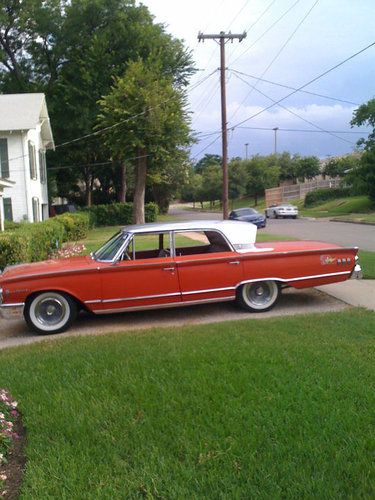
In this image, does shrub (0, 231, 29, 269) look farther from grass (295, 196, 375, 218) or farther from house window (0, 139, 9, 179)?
grass (295, 196, 375, 218)

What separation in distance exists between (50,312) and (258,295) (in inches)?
114

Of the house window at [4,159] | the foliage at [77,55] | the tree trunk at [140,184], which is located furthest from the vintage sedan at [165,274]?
the foliage at [77,55]

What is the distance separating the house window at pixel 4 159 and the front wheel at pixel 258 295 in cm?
2103

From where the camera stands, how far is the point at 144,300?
6.98m

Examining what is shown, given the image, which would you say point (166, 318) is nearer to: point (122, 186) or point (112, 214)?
point (112, 214)

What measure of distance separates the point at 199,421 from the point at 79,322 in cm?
409

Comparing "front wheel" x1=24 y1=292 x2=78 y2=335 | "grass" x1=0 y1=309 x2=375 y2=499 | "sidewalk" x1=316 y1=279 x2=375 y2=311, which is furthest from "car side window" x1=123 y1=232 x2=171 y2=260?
"sidewalk" x1=316 y1=279 x2=375 y2=311

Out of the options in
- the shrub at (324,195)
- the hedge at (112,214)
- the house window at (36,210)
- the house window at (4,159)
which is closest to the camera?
the house window at (4,159)

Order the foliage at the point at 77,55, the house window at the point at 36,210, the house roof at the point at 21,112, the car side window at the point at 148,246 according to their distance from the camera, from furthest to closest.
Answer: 1. the foliage at the point at 77,55
2. the house window at the point at 36,210
3. the house roof at the point at 21,112
4. the car side window at the point at 148,246

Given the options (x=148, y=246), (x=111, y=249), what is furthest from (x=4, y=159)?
(x=148, y=246)

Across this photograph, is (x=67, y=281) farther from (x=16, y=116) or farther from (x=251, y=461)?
(x=16, y=116)

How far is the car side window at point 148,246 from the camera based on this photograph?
7.26 meters

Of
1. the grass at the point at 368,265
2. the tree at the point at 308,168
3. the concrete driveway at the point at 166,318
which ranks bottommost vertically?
the concrete driveway at the point at 166,318

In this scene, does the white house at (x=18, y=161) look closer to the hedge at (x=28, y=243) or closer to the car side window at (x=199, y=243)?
the hedge at (x=28, y=243)
